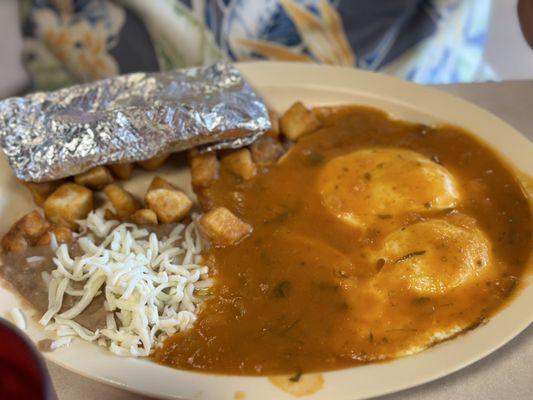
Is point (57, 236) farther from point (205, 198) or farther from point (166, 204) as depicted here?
point (205, 198)

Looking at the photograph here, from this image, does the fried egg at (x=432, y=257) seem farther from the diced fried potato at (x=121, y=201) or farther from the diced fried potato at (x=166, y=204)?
the diced fried potato at (x=121, y=201)

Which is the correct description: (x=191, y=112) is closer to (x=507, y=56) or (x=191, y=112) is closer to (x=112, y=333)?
(x=112, y=333)

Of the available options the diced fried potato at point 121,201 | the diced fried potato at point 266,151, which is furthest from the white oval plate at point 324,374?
the diced fried potato at point 266,151

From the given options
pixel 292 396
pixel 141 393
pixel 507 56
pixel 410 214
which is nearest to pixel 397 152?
pixel 410 214

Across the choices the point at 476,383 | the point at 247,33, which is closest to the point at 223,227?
the point at 476,383

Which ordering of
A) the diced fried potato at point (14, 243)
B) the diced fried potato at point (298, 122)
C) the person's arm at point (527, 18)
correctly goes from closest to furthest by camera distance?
the diced fried potato at point (14, 243)
the diced fried potato at point (298, 122)
the person's arm at point (527, 18)

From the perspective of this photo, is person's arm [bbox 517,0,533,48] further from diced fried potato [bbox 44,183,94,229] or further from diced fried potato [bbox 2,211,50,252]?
diced fried potato [bbox 2,211,50,252]

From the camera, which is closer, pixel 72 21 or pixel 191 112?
pixel 191 112
